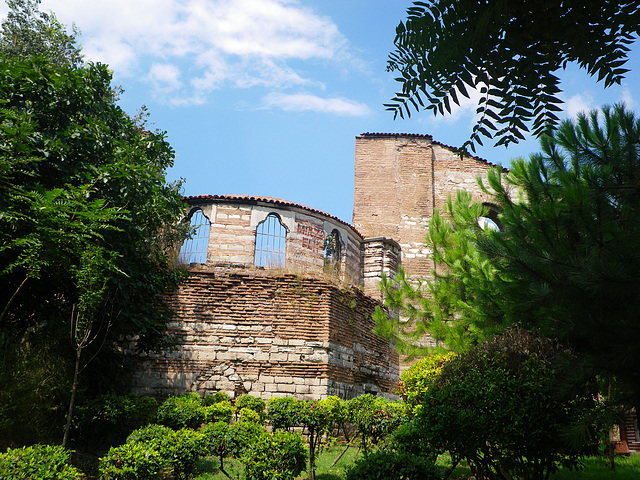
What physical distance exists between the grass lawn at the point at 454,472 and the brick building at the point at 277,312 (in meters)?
2.53

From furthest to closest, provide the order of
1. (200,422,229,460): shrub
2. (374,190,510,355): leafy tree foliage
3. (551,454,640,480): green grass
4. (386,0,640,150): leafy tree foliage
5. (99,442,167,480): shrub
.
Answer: (374,190,510,355): leafy tree foliage → (551,454,640,480): green grass → (200,422,229,460): shrub → (99,442,167,480): shrub → (386,0,640,150): leafy tree foliage

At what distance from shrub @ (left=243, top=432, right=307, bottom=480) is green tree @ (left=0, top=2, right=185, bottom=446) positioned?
3.04 metres

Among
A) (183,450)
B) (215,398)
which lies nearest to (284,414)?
→ (183,450)

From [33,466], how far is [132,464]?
3.98 feet

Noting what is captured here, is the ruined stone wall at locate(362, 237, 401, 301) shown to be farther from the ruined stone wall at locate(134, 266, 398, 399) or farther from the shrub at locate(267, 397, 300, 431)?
the shrub at locate(267, 397, 300, 431)

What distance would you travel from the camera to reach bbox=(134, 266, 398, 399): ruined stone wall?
1140 centimetres

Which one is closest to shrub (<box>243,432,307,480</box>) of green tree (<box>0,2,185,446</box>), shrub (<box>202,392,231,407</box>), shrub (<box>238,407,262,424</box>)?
green tree (<box>0,2,185,446</box>)

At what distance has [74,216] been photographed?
6.94m

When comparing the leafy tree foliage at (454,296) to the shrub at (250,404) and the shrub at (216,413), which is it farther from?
the shrub at (216,413)

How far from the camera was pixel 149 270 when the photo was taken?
30.6 feet

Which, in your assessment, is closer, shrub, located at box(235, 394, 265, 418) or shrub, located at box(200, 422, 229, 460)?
shrub, located at box(200, 422, 229, 460)

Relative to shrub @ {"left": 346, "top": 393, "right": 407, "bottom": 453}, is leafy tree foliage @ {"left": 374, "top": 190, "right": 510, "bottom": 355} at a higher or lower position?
higher

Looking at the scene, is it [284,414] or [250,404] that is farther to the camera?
[250,404]

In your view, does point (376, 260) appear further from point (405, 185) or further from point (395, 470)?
point (395, 470)
